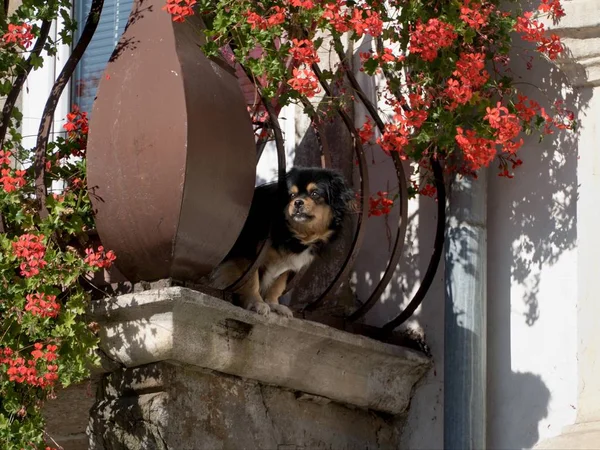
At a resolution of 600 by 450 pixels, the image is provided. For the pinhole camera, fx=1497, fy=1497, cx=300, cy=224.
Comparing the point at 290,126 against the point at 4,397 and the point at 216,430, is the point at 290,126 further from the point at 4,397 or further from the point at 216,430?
the point at 4,397

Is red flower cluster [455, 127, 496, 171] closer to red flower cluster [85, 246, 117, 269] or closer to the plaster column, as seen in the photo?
the plaster column

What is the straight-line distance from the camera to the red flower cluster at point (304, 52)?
5.20m

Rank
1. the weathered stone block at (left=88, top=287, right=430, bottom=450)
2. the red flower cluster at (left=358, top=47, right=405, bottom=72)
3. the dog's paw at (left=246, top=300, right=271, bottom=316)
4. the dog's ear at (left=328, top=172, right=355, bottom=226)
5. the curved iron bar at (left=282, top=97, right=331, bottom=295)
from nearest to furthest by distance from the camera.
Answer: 1. the weathered stone block at (left=88, top=287, right=430, bottom=450)
2. the dog's paw at (left=246, top=300, right=271, bottom=316)
3. the red flower cluster at (left=358, top=47, right=405, bottom=72)
4. the dog's ear at (left=328, top=172, right=355, bottom=226)
5. the curved iron bar at (left=282, top=97, right=331, bottom=295)

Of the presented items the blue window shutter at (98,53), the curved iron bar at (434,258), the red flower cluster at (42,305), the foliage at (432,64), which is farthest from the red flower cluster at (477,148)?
the blue window shutter at (98,53)

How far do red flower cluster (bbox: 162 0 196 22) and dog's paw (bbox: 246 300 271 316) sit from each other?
1.03 meters

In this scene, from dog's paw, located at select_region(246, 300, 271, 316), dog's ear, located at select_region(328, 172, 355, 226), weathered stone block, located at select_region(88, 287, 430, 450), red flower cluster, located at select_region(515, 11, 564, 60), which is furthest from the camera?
dog's ear, located at select_region(328, 172, 355, 226)

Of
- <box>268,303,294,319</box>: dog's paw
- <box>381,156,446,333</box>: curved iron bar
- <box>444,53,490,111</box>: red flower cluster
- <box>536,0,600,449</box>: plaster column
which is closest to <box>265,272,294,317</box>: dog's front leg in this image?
<box>268,303,294,319</box>: dog's paw

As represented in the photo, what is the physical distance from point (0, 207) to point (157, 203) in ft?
1.72

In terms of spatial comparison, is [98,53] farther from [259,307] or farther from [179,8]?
[259,307]

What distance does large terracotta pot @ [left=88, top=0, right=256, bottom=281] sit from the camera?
4.93 m

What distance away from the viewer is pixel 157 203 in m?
4.93

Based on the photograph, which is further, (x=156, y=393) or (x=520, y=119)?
(x=520, y=119)

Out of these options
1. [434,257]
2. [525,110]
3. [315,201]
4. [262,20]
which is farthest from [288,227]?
[525,110]

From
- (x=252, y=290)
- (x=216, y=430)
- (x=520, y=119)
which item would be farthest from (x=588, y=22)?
(x=216, y=430)
